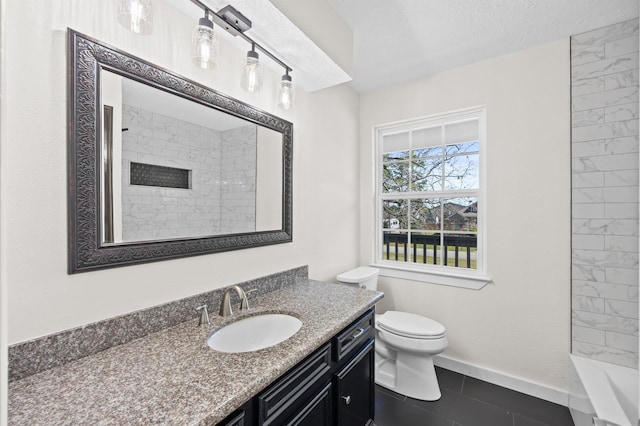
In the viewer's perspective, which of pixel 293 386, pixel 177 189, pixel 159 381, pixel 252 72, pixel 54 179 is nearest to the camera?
pixel 159 381

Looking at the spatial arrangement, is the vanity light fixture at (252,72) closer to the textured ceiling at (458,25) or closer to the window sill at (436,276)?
the textured ceiling at (458,25)

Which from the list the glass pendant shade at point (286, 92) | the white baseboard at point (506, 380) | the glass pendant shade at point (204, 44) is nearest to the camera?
the glass pendant shade at point (204, 44)

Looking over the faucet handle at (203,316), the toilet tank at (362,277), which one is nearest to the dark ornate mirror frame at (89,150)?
the faucet handle at (203,316)

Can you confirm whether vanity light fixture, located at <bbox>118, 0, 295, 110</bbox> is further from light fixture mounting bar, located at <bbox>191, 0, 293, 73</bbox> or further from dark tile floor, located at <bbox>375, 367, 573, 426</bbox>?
dark tile floor, located at <bbox>375, 367, 573, 426</bbox>

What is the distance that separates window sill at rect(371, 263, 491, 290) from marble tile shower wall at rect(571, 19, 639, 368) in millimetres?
593

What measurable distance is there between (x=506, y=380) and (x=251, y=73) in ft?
9.06

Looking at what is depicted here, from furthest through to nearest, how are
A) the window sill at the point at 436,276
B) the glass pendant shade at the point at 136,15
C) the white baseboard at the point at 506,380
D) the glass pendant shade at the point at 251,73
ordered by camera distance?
1. the window sill at the point at 436,276
2. the white baseboard at the point at 506,380
3. the glass pendant shade at the point at 251,73
4. the glass pendant shade at the point at 136,15

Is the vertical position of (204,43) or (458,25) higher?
(458,25)

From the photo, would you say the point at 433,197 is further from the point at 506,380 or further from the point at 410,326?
the point at 506,380

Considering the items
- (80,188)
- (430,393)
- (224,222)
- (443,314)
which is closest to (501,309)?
(443,314)

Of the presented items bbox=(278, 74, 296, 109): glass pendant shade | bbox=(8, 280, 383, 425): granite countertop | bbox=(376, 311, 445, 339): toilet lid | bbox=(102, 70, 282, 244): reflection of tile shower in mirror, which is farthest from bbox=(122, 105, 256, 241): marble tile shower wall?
bbox=(376, 311, 445, 339): toilet lid

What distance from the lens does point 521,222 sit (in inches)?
84.4

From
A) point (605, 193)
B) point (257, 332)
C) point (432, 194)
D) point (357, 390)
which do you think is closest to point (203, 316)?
point (257, 332)

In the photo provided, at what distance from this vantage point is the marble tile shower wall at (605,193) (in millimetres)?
1791
